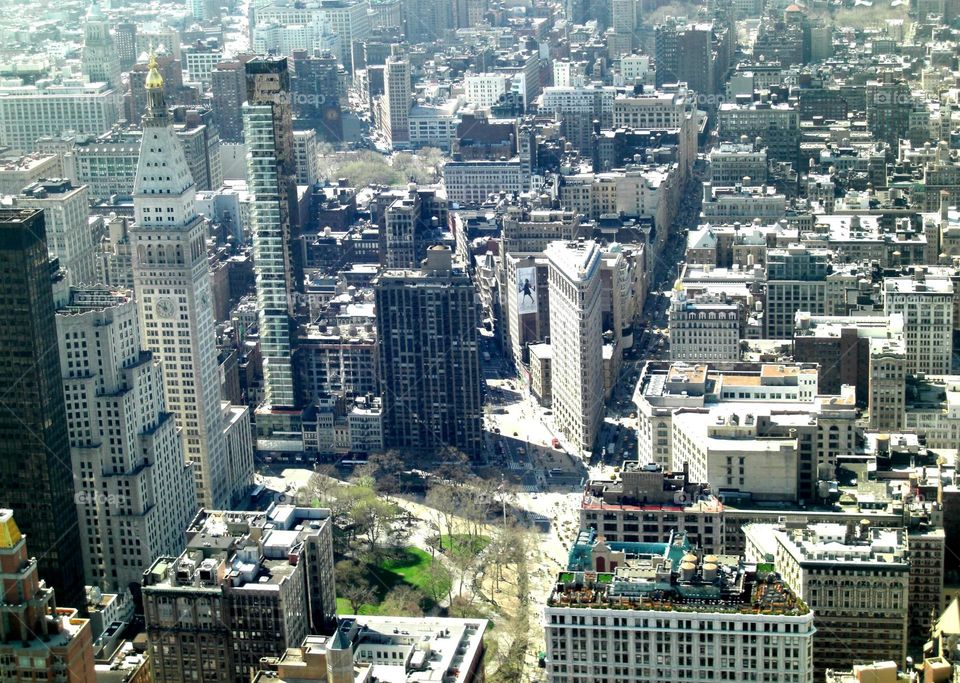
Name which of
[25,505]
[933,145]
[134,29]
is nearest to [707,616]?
[25,505]

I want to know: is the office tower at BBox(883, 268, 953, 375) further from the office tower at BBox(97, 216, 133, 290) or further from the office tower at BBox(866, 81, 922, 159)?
the office tower at BBox(866, 81, 922, 159)

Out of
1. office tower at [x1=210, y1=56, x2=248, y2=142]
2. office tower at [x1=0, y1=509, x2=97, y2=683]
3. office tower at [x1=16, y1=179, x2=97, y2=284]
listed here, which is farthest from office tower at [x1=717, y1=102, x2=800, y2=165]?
office tower at [x1=0, y1=509, x2=97, y2=683]

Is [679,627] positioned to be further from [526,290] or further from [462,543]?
[526,290]

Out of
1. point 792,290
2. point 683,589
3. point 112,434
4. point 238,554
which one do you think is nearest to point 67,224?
point 112,434

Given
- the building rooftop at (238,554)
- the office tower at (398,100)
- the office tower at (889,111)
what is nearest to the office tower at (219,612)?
the building rooftop at (238,554)

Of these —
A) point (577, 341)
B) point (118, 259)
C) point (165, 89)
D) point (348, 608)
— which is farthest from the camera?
point (165, 89)

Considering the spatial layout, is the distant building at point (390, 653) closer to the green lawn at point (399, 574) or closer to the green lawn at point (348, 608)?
the green lawn at point (348, 608)
